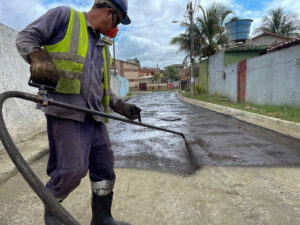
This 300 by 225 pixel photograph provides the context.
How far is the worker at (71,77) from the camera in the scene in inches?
51.6

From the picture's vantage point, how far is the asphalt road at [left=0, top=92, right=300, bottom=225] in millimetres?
2020

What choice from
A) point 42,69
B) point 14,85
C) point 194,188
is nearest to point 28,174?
point 42,69

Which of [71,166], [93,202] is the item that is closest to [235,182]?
[93,202]

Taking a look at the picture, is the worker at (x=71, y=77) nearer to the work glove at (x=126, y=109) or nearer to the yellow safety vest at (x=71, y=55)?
the yellow safety vest at (x=71, y=55)

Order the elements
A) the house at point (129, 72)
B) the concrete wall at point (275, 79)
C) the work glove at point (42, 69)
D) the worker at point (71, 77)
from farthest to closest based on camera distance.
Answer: the house at point (129, 72) < the concrete wall at point (275, 79) < the worker at point (71, 77) < the work glove at point (42, 69)

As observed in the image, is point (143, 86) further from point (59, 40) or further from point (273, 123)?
point (59, 40)

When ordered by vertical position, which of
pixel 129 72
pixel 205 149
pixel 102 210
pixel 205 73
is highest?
pixel 129 72

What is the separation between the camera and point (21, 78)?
4.66m

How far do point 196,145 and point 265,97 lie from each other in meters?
6.51

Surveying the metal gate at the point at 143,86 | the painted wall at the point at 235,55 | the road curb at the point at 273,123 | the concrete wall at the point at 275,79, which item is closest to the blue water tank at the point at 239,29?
the painted wall at the point at 235,55

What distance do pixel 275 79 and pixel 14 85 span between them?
873 centimetres

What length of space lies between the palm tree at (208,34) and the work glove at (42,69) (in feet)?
63.0

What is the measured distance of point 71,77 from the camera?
1.42 metres

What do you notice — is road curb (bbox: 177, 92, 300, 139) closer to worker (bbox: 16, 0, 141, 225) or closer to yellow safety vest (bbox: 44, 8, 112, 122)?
worker (bbox: 16, 0, 141, 225)
